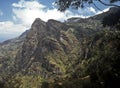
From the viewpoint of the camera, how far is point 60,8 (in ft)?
165

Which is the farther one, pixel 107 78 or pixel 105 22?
pixel 105 22

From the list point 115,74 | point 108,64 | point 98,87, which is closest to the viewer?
point 115,74

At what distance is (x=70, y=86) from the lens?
99688 mm

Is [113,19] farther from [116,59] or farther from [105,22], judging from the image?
[116,59]

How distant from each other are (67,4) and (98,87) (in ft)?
54.9

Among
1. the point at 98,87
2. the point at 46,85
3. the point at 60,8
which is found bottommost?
the point at 46,85

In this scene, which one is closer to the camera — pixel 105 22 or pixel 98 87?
pixel 98 87

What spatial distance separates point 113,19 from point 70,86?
29.3 meters

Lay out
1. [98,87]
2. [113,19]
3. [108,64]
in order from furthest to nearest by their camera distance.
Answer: [113,19]
[98,87]
[108,64]

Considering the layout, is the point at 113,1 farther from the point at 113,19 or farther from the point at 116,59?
the point at 113,19

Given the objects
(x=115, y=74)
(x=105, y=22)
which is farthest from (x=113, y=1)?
(x=105, y=22)

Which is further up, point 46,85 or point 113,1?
point 113,1

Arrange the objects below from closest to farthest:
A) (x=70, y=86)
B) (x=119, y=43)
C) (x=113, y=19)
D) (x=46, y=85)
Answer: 1. (x=119, y=43)
2. (x=70, y=86)
3. (x=113, y=19)
4. (x=46, y=85)

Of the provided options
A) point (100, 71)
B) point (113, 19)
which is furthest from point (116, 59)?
point (113, 19)
